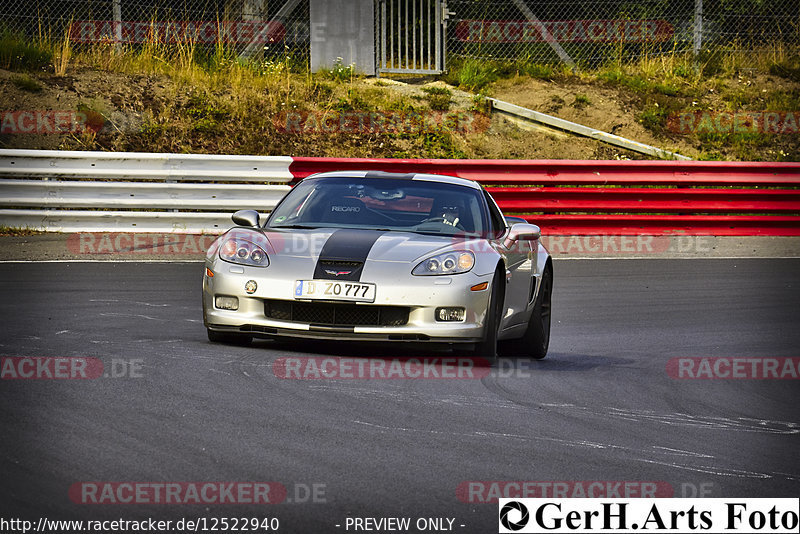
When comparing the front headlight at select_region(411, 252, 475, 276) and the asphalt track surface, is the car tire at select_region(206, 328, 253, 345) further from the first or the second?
the front headlight at select_region(411, 252, 475, 276)

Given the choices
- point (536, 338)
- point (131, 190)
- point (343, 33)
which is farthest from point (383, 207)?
point (343, 33)

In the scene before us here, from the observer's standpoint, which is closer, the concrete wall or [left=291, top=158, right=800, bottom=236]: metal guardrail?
[left=291, top=158, right=800, bottom=236]: metal guardrail

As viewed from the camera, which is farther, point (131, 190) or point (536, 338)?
point (131, 190)

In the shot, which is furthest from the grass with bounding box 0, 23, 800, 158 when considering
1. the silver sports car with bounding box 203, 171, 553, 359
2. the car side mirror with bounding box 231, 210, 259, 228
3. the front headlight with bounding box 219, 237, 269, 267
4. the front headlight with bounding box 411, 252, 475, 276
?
the front headlight with bounding box 411, 252, 475, 276

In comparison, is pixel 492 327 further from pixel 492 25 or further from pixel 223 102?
pixel 492 25

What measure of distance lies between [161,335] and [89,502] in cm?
404

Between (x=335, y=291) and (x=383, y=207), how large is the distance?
1.37 m

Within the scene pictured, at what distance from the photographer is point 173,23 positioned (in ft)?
69.9

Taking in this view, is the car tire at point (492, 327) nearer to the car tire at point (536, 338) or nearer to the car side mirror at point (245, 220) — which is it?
the car tire at point (536, 338)

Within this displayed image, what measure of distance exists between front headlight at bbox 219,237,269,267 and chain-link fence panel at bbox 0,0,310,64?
1298 cm

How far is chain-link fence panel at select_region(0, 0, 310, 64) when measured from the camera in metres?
20.3

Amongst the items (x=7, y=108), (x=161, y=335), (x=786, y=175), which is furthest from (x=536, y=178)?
(x=161, y=335)

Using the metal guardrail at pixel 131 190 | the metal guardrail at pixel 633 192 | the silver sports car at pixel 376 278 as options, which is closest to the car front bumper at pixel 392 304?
the silver sports car at pixel 376 278

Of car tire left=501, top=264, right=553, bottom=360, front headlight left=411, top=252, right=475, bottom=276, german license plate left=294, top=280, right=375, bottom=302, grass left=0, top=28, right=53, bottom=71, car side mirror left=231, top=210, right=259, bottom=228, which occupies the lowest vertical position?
car tire left=501, top=264, right=553, bottom=360
